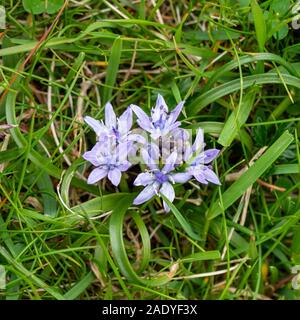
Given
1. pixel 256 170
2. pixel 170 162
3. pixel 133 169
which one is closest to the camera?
pixel 170 162

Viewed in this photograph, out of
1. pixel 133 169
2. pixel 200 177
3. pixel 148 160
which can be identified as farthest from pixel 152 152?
pixel 133 169

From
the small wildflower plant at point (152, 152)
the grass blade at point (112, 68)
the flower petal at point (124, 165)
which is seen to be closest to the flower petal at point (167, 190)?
the small wildflower plant at point (152, 152)

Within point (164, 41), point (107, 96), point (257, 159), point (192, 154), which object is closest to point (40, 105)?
point (107, 96)

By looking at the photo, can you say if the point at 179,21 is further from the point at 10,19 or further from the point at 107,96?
the point at 10,19

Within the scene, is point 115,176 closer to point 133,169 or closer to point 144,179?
point 144,179

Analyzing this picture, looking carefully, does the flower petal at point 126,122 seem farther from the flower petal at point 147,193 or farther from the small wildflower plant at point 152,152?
the flower petal at point 147,193

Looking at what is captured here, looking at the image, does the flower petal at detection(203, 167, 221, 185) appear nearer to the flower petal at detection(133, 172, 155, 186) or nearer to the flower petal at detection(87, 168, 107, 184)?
the flower petal at detection(133, 172, 155, 186)
